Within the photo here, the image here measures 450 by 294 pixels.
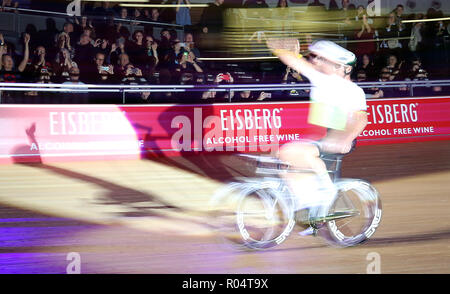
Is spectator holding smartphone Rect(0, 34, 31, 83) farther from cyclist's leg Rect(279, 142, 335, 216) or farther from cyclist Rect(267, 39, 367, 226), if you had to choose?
cyclist's leg Rect(279, 142, 335, 216)

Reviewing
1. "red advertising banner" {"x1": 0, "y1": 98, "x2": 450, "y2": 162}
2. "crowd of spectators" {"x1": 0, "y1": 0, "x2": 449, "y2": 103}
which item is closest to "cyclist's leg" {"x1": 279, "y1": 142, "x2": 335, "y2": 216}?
"red advertising banner" {"x1": 0, "y1": 98, "x2": 450, "y2": 162}

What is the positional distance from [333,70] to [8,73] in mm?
7228

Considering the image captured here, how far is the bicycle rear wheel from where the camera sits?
5.36 meters

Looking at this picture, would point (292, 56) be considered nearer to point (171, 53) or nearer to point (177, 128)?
point (177, 128)

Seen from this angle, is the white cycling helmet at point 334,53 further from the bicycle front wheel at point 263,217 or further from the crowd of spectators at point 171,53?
the crowd of spectators at point 171,53

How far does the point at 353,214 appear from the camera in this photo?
534 centimetres

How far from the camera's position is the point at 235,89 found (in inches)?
469

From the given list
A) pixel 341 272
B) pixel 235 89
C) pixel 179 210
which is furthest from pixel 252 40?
pixel 341 272

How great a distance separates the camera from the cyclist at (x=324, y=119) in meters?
5.04

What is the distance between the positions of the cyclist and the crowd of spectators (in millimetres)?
6658

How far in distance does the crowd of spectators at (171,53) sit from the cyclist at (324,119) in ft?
21.8

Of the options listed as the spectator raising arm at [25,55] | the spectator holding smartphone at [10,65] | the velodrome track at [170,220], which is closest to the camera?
the velodrome track at [170,220]

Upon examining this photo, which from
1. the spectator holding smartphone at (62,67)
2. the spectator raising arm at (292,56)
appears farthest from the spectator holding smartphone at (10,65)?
the spectator raising arm at (292,56)

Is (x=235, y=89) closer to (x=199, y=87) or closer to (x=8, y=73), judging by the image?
(x=199, y=87)
